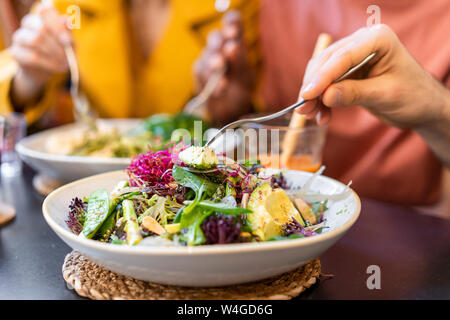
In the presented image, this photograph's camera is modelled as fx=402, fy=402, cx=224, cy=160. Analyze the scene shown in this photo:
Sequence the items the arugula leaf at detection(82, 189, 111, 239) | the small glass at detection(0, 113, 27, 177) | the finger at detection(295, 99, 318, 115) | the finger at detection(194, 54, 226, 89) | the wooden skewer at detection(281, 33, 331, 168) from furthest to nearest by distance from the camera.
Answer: the finger at detection(194, 54, 226, 89), the small glass at detection(0, 113, 27, 177), the wooden skewer at detection(281, 33, 331, 168), the finger at detection(295, 99, 318, 115), the arugula leaf at detection(82, 189, 111, 239)

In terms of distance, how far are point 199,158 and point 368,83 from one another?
41 cm

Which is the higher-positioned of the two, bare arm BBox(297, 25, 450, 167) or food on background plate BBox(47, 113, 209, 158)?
bare arm BBox(297, 25, 450, 167)

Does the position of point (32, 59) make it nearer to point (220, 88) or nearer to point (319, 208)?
point (220, 88)

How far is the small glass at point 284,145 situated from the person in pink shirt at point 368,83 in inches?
3.8

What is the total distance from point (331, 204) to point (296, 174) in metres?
0.13

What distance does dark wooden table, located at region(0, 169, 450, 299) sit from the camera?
63cm

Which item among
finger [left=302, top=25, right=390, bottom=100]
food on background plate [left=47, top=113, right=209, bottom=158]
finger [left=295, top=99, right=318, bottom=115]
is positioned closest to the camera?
finger [left=302, top=25, right=390, bottom=100]

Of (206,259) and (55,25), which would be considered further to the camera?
(55,25)

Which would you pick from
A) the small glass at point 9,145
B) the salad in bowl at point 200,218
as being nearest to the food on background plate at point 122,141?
the small glass at point 9,145

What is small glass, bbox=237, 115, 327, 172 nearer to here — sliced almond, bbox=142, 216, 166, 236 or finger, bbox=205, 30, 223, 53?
sliced almond, bbox=142, 216, 166, 236

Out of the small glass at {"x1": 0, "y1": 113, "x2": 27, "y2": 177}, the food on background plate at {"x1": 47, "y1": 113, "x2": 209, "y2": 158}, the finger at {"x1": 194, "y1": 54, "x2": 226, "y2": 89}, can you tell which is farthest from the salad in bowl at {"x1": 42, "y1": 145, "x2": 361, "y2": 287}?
the finger at {"x1": 194, "y1": 54, "x2": 226, "y2": 89}

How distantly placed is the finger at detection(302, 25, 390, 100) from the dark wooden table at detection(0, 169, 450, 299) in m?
0.31

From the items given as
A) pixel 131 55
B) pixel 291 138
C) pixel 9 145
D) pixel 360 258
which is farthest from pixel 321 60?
pixel 131 55

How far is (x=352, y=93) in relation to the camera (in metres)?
0.81
